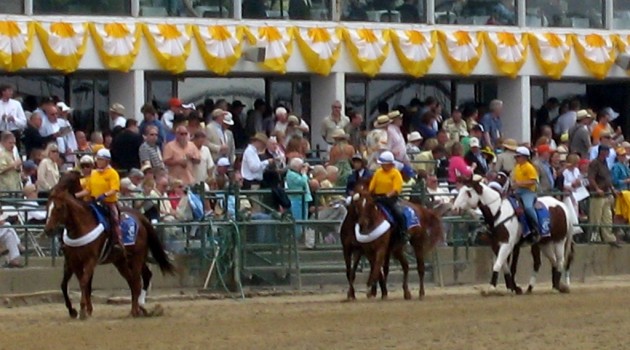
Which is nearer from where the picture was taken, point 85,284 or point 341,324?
point 341,324

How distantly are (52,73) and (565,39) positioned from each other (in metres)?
10.5

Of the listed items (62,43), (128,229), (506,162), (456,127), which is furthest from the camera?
(456,127)

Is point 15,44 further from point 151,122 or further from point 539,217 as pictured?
point 539,217

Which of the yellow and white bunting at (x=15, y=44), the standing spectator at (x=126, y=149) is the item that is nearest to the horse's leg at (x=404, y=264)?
the standing spectator at (x=126, y=149)

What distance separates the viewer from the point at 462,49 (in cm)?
3559

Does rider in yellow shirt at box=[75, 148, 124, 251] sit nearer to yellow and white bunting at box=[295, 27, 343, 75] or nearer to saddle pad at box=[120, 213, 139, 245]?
saddle pad at box=[120, 213, 139, 245]

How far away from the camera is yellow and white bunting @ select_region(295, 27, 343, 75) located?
→ 33.5m

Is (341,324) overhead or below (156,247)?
below

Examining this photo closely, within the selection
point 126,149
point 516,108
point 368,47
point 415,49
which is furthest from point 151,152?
point 516,108

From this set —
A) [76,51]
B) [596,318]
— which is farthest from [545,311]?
[76,51]

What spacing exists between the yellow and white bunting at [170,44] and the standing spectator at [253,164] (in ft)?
13.8

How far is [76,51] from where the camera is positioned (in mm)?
30797

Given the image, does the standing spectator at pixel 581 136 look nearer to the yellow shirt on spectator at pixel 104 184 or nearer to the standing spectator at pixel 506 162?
the standing spectator at pixel 506 162

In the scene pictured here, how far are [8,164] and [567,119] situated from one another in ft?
44.4
